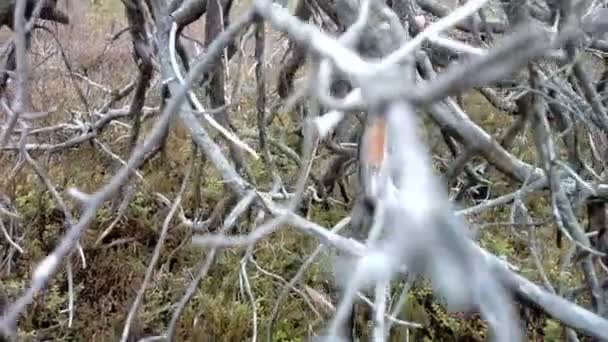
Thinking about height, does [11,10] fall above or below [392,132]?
below

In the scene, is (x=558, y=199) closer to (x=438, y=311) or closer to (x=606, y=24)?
(x=606, y=24)

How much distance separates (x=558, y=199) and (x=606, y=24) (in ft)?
1.73

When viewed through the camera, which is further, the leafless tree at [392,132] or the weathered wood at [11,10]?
the weathered wood at [11,10]

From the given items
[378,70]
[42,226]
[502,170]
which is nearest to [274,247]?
[42,226]

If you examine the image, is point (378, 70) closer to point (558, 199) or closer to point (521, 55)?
point (521, 55)

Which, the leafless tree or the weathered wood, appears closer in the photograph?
the leafless tree

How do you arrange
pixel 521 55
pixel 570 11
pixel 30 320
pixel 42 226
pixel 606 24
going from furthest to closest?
pixel 42 226 < pixel 30 320 < pixel 570 11 < pixel 606 24 < pixel 521 55

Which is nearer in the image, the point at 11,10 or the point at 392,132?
the point at 392,132

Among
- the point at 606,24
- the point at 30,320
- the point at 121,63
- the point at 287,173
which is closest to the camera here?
the point at 606,24

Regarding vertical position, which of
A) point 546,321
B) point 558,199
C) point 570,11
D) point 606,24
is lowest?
point 546,321

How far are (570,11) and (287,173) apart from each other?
1.68 meters

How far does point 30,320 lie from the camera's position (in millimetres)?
1858

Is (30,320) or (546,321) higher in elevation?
(30,320)

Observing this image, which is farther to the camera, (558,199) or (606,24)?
(558,199)
